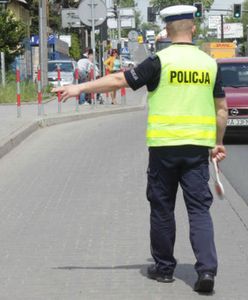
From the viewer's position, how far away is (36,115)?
856 inches

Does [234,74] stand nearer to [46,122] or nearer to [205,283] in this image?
[46,122]

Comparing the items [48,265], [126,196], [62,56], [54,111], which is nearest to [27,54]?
[62,56]

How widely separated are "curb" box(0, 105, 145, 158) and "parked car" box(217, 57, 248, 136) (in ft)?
12.7

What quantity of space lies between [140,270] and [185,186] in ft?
3.32

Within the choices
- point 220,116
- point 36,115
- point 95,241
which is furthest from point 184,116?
point 36,115

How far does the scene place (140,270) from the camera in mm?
6691

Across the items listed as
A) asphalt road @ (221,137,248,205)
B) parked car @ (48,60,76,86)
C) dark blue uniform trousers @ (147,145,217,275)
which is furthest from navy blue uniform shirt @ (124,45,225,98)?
parked car @ (48,60,76,86)

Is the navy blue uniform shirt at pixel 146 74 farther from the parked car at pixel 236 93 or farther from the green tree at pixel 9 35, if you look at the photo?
the green tree at pixel 9 35

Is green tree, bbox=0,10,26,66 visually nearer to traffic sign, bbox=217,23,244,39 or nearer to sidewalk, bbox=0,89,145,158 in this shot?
sidewalk, bbox=0,89,145,158

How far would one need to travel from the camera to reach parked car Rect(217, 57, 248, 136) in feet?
52.2

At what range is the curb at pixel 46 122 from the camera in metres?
15.1

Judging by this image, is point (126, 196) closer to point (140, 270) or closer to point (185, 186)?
point (140, 270)

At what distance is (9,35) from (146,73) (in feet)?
104

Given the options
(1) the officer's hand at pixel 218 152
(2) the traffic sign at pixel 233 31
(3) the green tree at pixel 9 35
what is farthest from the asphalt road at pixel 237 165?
(2) the traffic sign at pixel 233 31
